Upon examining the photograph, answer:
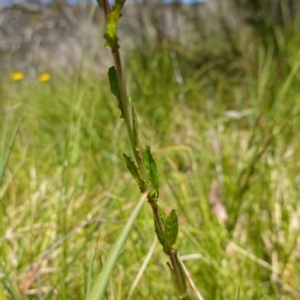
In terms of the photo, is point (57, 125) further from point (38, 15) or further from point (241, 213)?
point (38, 15)

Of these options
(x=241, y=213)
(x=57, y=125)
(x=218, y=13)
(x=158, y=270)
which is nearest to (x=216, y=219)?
(x=241, y=213)

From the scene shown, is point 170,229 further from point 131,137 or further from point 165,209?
point 165,209

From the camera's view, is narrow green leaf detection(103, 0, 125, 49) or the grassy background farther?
the grassy background

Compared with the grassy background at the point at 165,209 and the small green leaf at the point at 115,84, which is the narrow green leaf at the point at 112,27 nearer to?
the small green leaf at the point at 115,84

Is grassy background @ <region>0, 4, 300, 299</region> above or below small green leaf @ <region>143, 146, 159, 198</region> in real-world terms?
below

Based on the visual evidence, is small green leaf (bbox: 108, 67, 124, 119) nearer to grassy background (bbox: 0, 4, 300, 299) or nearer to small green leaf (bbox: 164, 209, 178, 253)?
small green leaf (bbox: 164, 209, 178, 253)

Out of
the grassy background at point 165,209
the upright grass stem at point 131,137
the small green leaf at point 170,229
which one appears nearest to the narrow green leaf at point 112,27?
the upright grass stem at point 131,137

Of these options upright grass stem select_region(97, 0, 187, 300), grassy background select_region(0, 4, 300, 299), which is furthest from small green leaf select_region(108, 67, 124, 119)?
grassy background select_region(0, 4, 300, 299)

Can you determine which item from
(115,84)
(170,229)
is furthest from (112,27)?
(170,229)

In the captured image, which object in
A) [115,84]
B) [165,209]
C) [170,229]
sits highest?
[115,84]
